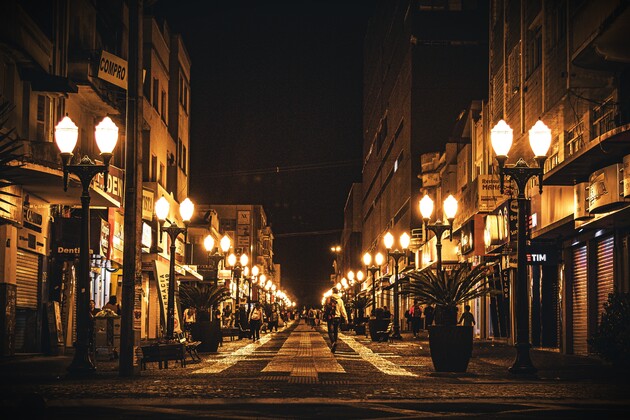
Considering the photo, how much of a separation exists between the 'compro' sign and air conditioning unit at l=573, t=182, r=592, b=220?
16408 mm

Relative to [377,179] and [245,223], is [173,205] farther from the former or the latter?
[245,223]

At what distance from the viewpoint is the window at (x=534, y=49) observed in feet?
113

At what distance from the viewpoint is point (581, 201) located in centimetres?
2580

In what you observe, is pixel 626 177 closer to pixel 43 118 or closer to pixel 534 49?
pixel 534 49

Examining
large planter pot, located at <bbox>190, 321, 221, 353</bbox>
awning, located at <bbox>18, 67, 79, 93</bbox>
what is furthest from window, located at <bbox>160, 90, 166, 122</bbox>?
large planter pot, located at <bbox>190, 321, 221, 353</bbox>

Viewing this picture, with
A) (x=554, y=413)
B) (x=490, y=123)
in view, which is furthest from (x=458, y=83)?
(x=554, y=413)

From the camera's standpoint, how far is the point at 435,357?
66.4 feet

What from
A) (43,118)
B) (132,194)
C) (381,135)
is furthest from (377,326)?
(381,135)

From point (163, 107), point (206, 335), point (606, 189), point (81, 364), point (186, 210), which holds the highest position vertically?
point (163, 107)

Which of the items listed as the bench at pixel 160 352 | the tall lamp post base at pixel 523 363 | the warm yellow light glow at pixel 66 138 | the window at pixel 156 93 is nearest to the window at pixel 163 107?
the window at pixel 156 93

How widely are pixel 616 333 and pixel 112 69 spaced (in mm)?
20390

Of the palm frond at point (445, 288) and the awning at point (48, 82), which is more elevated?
the awning at point (48, 82)

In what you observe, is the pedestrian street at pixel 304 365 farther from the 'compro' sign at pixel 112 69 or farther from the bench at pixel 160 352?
the 'compro' sign at pixel 112 69

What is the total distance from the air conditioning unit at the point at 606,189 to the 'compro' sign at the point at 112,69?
1720cm
